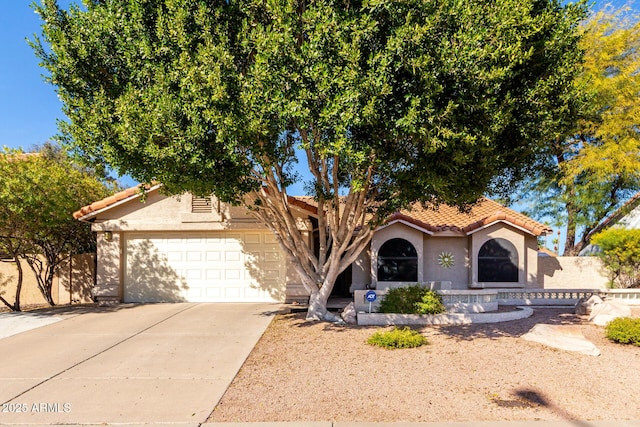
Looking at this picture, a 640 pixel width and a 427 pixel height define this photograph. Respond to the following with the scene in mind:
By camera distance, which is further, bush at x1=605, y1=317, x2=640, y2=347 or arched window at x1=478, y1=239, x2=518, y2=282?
arched window at x1=478, y1=239, x2=518, y2=282

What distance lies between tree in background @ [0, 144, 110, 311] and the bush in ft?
41.6

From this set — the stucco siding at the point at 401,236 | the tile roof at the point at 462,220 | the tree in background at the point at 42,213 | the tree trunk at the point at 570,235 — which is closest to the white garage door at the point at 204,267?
the tree in background at the point at 42,213

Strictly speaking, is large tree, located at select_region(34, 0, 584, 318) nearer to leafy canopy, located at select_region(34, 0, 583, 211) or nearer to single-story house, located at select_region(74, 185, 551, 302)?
leafy canopy, located at select_region(34, 0, 583, 211)

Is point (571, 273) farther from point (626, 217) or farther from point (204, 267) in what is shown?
point (204, 267)

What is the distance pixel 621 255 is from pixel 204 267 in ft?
46.4

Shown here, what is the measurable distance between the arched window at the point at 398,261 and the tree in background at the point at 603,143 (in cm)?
655

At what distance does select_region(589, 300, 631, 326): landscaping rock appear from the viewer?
33.0 feet

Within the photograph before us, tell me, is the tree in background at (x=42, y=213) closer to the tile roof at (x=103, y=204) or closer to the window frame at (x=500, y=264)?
the tile roof at (x=103, y=204)

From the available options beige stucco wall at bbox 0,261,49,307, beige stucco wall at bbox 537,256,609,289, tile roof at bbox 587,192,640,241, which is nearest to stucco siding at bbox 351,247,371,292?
beige stucco wall at bbox 537,256,609,289

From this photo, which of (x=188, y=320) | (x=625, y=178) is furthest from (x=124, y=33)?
(x=625, y=178)

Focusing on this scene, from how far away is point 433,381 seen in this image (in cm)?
619

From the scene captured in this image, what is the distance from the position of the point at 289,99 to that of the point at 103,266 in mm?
9807

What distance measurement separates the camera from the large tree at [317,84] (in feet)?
21.4

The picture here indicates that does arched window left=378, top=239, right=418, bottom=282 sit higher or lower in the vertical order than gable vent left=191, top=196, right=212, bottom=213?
lower
